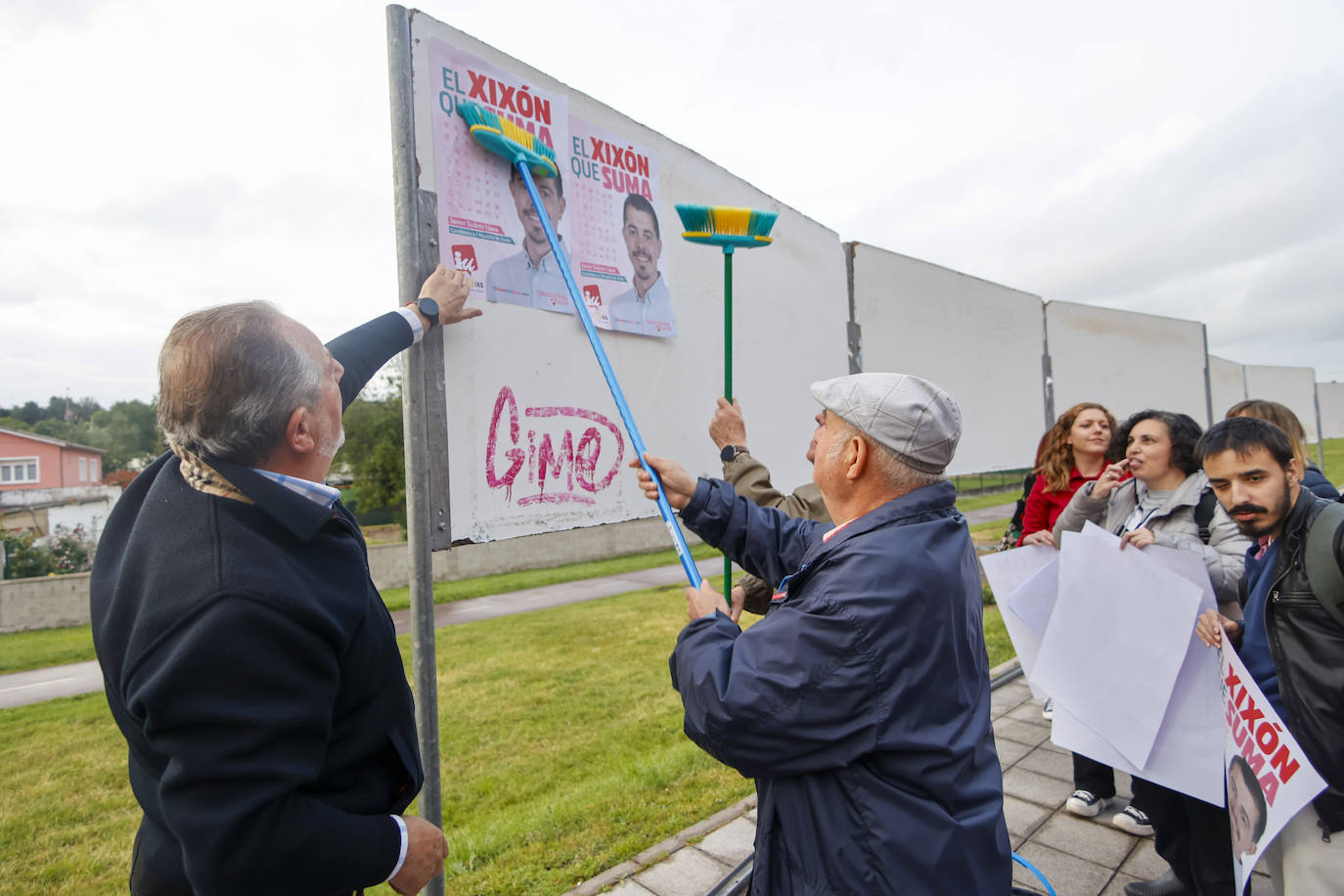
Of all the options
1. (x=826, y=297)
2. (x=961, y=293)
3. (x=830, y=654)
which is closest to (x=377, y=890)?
(x=830, y=654)

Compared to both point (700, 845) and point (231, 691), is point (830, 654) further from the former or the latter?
point (700, 845)

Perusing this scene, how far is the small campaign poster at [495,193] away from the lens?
72.6 inches

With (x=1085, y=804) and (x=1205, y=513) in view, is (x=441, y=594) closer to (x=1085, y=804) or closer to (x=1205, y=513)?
(x=1085, y=804)

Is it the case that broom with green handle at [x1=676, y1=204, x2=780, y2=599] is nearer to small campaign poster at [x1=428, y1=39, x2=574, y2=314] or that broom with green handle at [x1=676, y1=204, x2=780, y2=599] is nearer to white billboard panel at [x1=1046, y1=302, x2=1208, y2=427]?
small campaign poster at [x1=428, y1=39, x2=574, y2=314]

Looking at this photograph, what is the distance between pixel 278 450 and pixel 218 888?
686 mm

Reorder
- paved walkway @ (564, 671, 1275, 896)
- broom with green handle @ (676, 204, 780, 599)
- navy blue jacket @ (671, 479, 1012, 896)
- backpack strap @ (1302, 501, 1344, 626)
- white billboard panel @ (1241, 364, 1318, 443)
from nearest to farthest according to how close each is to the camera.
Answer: navy blue jacket @ (671, 479, 1012, 896) < backpack strap @ (1302, 501, 1344, 626) < broom with green handle @ (676, 204, 780, 599) < paved walkway @ (564, 671, 1275, 896) < white billboard panel @ (1241, 364, 1318, 443)

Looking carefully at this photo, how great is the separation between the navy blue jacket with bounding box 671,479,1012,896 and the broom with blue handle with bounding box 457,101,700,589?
18.0 inches

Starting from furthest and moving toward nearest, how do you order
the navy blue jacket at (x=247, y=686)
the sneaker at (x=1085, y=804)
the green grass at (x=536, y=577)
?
1. the green grass at (x=536, y=577)
2. the sneaker at (x=1085, y=804)
3. the navy blue jacket at (x=247, y=686)

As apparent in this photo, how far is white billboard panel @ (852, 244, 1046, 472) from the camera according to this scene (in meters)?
4.01

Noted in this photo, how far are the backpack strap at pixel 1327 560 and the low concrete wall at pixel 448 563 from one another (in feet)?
27.8

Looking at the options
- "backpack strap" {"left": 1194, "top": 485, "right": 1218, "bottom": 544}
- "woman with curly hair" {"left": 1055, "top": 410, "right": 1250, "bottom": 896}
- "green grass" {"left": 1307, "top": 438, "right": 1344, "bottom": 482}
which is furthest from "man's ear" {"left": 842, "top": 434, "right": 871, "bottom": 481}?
"green grass" {"left": 1307, "top": 438, "right": 1344, "bottom": 482}

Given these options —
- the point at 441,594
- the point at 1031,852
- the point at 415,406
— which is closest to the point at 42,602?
the point at 441,594

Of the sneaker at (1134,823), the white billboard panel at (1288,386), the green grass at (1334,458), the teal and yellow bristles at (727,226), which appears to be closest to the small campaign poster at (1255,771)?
the sneaker at (1134,823)

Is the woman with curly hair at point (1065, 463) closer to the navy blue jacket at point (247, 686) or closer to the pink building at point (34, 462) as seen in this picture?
the navy blue jacket at point (247, 686)
